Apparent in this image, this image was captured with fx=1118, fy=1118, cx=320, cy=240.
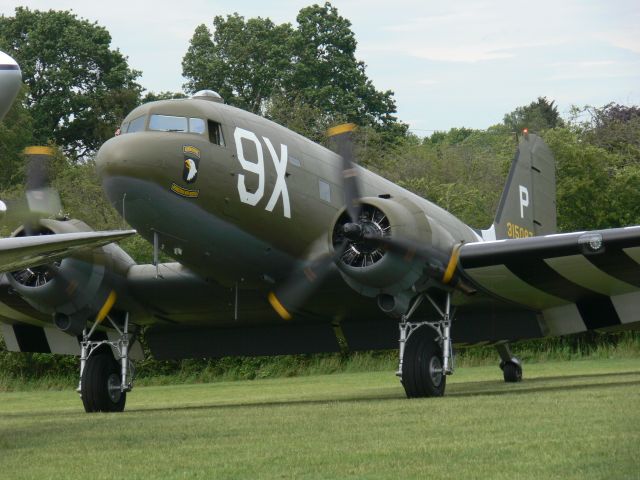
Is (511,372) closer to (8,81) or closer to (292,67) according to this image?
(8,81)

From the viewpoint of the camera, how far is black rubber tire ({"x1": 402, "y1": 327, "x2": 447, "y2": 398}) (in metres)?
16.9

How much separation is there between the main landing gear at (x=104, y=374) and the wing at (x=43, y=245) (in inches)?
241

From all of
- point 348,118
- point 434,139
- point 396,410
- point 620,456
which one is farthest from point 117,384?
point 434,139

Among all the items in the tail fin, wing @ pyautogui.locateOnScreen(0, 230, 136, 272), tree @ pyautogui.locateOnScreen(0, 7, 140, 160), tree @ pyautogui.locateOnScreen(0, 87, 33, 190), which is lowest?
wing @ pyautogui.locateOnScreen(0, 230, 136, 272)

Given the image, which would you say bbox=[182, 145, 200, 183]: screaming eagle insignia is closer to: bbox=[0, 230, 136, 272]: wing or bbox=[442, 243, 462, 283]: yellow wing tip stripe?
bbox=[0, 230, 136, 272]: wing

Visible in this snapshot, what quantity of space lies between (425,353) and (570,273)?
Result: 2517mm

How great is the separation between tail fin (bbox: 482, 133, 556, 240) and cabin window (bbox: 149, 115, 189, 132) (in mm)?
7237

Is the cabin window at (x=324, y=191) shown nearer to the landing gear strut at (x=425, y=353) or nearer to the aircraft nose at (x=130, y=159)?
the landing gear strut at (x=425, y=353)

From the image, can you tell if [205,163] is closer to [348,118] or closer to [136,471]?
[136,471]

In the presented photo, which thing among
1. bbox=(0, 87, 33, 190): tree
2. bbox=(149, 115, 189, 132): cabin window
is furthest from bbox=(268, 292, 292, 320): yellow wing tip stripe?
bbox=(0, 87, 33, 190): tree

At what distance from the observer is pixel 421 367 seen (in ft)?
55.3

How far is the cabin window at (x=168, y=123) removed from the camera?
15891mm

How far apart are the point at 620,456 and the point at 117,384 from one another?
11513mm

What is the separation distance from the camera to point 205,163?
1587cm
